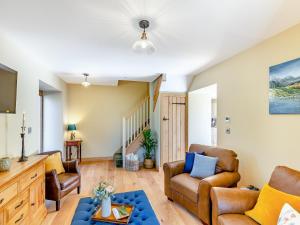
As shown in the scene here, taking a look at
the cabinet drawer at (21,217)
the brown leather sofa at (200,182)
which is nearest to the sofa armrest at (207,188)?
the brown leather sofa at (200,182)

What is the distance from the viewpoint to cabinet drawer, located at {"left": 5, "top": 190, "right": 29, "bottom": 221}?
5.51ft

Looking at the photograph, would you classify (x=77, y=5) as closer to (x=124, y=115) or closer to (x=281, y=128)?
(x=281, y=128)

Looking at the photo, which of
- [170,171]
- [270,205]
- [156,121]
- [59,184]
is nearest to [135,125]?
[156,121]

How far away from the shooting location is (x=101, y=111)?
5.73 meters

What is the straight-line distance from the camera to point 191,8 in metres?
1.74

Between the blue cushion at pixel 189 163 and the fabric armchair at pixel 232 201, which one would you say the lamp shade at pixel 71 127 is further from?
the fabric armchair at pixel 232 201

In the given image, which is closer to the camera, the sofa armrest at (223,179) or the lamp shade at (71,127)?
the sofa armrest at (223,179)

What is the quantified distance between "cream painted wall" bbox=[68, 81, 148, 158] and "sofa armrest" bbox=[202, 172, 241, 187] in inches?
154

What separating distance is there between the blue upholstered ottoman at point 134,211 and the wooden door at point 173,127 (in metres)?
2.28

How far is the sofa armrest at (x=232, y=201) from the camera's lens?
5.91 ft

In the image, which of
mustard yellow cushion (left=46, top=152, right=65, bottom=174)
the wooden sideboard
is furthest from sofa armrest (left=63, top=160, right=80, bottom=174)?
the wooden sideboard

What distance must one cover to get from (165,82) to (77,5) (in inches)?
119

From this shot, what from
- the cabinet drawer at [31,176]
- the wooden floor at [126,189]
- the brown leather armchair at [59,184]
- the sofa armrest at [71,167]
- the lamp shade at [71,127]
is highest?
the lamp shade at [71,127]

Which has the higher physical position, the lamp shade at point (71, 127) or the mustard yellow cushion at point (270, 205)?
the lamp shade at point (71, 127)
